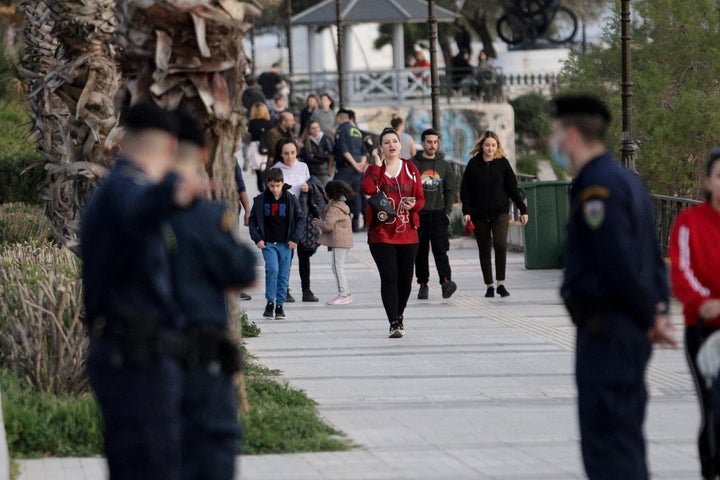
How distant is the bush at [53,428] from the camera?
25.6ft

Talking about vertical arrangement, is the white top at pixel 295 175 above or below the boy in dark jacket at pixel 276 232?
above

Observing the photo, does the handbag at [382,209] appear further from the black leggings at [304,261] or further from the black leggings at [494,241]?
the black leggings at [494,241]

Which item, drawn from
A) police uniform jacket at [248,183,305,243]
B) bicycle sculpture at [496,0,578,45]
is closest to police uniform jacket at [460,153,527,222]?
police uniform jacket at [248,183,305,243]

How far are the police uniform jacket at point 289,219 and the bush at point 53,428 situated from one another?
5775mm

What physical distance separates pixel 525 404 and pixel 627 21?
27.4 feet

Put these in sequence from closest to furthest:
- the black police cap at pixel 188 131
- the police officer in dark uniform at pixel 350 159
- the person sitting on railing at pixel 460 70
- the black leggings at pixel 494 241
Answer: the black police cap at pixel 188 131 < the black leggings at pixel 494 241 < the police officer in dark uniform at pixel 350 159 < the person sitting on railing at pixel 460 70

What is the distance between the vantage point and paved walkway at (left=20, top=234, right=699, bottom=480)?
7.47 metres

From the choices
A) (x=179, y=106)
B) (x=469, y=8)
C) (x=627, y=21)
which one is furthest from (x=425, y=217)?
(x=469, y=8)

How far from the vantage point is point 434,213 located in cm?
1491

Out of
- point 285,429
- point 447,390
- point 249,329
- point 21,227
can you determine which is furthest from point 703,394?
point 21,227

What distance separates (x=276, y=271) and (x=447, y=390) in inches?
169

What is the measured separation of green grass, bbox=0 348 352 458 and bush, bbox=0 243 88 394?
200 millimetres

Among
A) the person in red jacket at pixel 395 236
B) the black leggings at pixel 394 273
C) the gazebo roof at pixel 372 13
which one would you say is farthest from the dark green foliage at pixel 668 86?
the gazebo roof at pixel 372 13

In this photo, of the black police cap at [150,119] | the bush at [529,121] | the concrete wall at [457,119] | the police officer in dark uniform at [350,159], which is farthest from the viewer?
the bush at [529,121]
